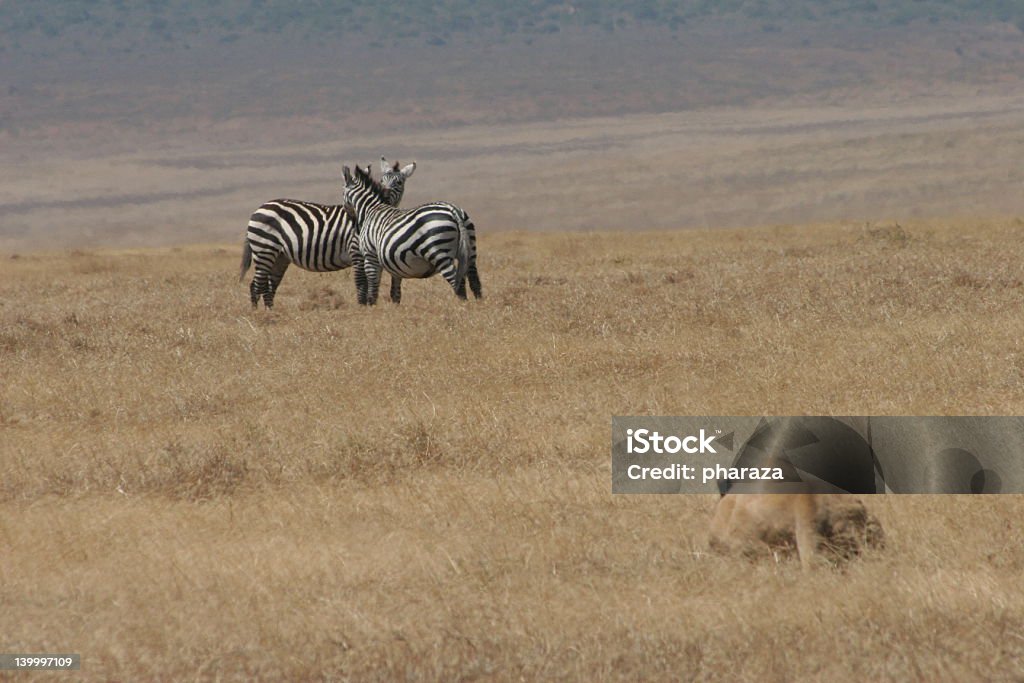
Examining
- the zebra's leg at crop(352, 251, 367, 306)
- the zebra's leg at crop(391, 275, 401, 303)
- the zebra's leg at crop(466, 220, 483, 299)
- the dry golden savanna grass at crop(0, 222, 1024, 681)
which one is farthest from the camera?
the zebra's leg at crop(352, 251, 367, 306)

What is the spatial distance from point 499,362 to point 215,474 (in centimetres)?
330

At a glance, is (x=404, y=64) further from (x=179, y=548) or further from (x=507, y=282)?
(x=179, y=548)

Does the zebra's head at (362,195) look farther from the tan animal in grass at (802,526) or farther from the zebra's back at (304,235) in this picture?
the tan animal in grass at (802,526)

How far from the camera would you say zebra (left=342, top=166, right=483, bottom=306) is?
15.2 m

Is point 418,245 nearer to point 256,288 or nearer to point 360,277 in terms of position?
point 360,277

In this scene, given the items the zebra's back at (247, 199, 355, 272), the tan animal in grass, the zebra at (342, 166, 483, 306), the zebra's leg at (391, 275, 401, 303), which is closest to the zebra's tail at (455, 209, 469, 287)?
the zebra at (342, 166, 483, 306)

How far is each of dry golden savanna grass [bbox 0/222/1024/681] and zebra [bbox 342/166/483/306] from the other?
1.78 ft

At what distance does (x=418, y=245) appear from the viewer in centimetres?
1520

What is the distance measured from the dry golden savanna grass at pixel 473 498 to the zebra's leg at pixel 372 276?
881 millimetres

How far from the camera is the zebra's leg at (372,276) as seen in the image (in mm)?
15867

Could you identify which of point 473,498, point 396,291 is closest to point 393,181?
point 396,291

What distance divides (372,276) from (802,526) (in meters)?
10.8

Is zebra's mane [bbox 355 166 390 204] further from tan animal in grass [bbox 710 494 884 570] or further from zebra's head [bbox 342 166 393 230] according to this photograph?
tan animal in grass [bbox 710 494 884 570]

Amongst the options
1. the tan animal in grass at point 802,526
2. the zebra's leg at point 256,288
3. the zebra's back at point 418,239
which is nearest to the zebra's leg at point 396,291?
the zebra's back at point 418,239
